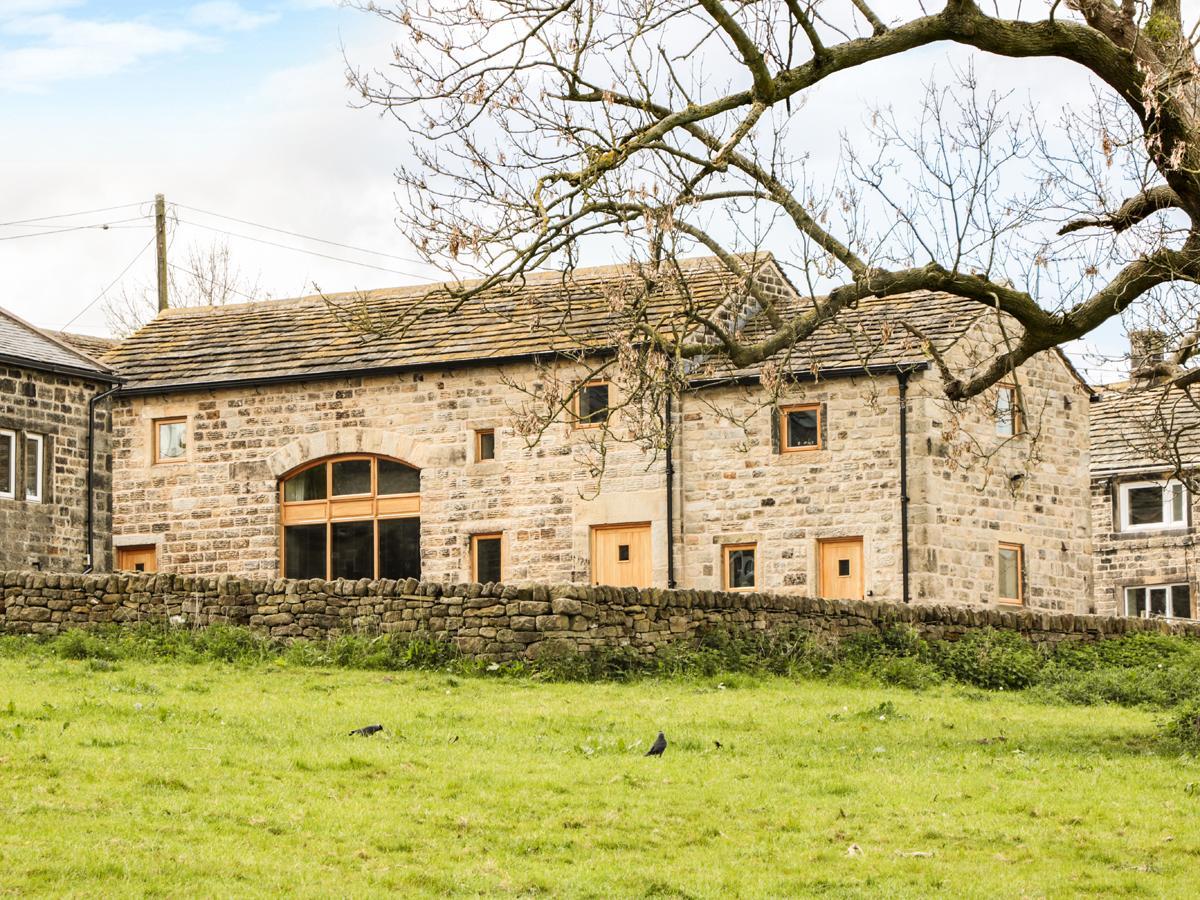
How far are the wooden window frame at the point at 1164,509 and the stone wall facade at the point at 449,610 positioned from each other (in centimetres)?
1789

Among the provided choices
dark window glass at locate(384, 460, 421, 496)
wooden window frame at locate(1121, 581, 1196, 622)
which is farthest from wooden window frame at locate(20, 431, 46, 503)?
wooden window frame at locate(1121, 581, 1196, 622)

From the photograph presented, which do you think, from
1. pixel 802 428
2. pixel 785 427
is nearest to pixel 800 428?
pixel 802 428

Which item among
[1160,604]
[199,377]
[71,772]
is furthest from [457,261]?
[1160,604]

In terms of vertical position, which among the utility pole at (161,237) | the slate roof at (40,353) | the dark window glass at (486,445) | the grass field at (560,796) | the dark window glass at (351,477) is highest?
the utility pole at (161,237)

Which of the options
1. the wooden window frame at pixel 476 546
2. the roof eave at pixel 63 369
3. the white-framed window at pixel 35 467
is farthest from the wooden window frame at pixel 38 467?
the wooden window frame at pixel 476 546

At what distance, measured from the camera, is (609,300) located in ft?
50.8

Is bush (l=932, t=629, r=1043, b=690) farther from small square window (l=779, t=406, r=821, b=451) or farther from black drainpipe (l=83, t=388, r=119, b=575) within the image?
black drainpipe (l=83, t=388, r=119, b=575)

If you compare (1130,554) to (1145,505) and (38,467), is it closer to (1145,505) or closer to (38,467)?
(1145,505)

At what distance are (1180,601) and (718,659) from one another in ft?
69.7

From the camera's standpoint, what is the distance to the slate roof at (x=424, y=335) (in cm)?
2817

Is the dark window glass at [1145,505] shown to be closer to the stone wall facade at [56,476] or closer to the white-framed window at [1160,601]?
the white-framed window at [1160,601]

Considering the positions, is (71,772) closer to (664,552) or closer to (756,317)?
(664,552)

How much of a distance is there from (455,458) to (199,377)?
18.0ft

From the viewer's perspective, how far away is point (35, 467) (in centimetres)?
2988
